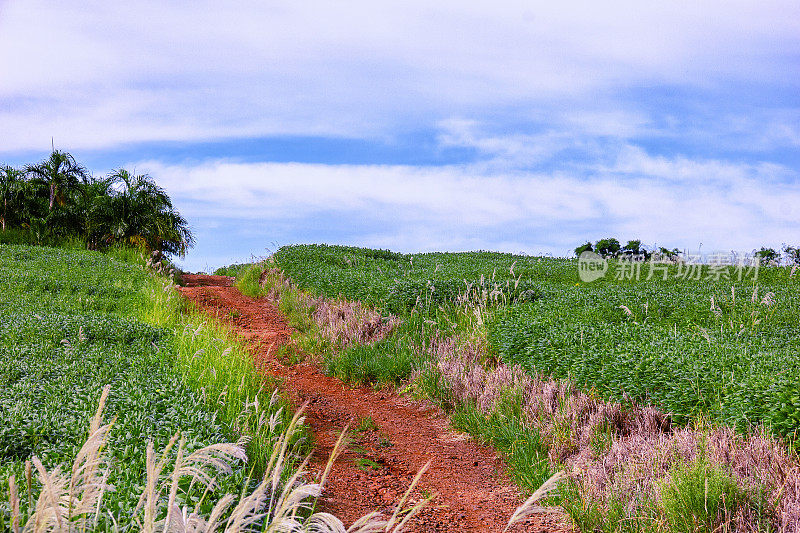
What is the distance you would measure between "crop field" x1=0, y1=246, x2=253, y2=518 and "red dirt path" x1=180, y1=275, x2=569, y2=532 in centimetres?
121

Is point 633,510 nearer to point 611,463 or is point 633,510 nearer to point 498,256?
point 611,463

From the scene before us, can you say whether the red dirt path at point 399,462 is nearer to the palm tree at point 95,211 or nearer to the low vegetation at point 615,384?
the low vegetation at point 615,384

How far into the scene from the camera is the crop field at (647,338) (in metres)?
5.29

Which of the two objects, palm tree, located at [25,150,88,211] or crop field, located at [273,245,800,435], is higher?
palm tree, located at [25,150,88,211]

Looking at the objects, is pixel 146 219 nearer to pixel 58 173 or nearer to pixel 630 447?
pixel 58 173

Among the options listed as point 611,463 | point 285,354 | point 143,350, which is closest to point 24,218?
point 285,354

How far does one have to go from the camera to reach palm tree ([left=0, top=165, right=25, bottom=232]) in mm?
24203

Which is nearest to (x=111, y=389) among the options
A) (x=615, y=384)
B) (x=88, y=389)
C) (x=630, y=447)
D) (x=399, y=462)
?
(x=88, y=389)

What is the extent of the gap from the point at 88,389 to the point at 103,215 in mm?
18167

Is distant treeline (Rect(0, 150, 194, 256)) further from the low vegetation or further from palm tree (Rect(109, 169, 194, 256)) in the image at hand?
the low vegetation

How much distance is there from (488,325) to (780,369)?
4.04 m

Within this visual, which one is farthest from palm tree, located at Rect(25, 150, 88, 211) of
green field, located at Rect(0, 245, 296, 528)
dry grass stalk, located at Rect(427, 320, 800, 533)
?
dry grass stalk, located at Rect(427, 320, 800, 533)

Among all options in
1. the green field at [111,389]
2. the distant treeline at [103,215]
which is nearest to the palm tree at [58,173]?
the distant treeline at [103,215]

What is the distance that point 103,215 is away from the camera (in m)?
21.5
